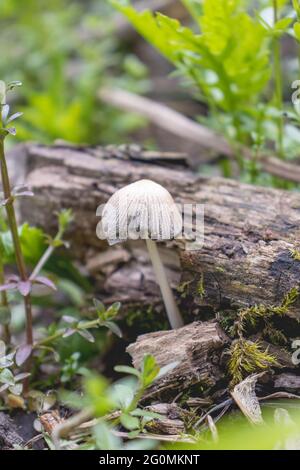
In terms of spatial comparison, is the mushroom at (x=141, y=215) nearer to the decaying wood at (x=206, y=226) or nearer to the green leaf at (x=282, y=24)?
the decaying wood at (x=206, y=226)

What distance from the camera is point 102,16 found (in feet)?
18.2

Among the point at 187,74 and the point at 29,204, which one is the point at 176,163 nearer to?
the point at 187,74

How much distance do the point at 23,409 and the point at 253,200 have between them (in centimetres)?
121

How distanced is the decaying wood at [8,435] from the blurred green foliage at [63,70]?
2.36 m

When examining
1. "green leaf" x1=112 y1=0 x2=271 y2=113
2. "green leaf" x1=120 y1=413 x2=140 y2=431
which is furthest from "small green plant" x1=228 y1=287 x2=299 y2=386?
"green leaf" x1=112 y1=0 x2=271 y2=113

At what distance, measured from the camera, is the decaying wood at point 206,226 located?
1.86 meters

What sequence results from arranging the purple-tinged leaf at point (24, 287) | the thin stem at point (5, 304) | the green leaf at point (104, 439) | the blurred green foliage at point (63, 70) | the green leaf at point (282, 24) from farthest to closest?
the blurred green foliage at point (63, 70)
the green leaf at point (282, 24)
the thin stem at point (5, 304)
the purple-tinged leaf at point (24, 287)
the green leaf at point (104, 439)

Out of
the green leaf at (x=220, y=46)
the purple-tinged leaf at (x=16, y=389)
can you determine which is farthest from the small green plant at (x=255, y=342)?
the green leaf at (x=220, y=46)

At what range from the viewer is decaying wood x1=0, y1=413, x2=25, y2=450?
5.72ft

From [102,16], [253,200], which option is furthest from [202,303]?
[102,16]

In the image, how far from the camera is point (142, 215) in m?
1.75

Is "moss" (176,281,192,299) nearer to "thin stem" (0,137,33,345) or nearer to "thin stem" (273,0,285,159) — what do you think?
"thin stem" (0,137,33,345)

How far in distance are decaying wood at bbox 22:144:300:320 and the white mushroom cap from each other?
0.24 m
